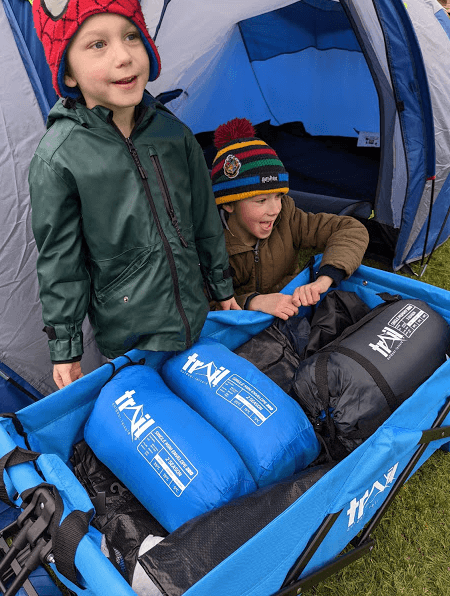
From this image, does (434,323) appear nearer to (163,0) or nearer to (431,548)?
(431,548)

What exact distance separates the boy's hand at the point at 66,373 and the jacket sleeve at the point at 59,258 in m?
0.03

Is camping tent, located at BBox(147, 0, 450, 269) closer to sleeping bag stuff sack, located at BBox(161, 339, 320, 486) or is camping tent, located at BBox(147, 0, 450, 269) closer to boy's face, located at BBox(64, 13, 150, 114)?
boy's face, located at BBox(64, 13, 150, 114)

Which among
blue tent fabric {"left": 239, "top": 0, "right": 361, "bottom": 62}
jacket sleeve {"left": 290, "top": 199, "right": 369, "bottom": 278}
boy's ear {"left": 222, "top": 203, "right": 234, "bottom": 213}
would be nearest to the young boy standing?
boy's ear {"left": 222, "top": 203, "right": 234, "bottom": 213}

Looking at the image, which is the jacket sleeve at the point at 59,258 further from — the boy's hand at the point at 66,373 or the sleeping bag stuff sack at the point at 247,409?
the sleeping bag stuff sack at the point at 247,409

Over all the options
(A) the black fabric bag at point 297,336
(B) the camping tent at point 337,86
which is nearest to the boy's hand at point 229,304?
(A) the black fabric bag at point 297,336

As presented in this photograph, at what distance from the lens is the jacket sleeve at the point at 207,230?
1.43 meters

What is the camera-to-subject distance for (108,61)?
3.63 ft

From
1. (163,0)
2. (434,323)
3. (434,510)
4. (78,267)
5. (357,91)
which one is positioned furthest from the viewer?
(357,91)

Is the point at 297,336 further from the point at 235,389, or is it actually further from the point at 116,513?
the point at 116,513

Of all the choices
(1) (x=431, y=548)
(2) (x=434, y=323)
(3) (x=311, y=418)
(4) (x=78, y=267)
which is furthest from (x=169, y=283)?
(1) (x=431, y=548)

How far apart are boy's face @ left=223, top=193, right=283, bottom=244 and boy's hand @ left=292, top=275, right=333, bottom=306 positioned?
27 centimetres

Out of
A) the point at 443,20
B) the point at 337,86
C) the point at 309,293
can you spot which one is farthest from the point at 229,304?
the point at 337,86

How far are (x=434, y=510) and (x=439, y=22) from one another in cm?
227

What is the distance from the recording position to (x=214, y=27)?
9.16 ft
